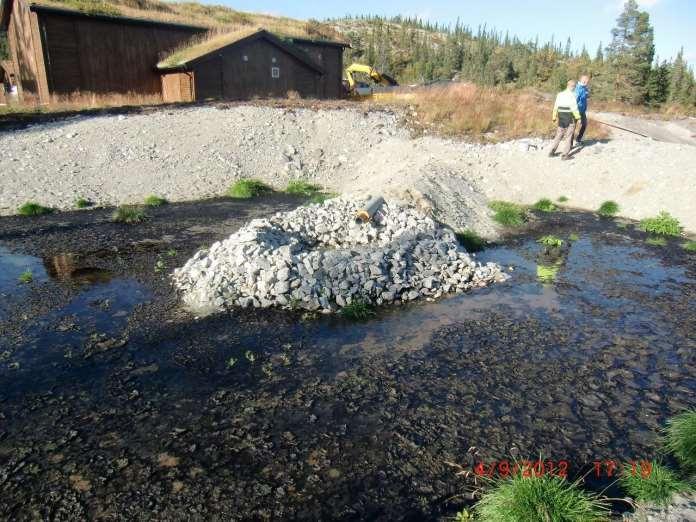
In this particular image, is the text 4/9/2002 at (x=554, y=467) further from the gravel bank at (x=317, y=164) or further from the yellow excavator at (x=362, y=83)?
the yellow excavator at (x=362, y=83)

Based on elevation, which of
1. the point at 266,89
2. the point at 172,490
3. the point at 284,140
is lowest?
the point at 172,490

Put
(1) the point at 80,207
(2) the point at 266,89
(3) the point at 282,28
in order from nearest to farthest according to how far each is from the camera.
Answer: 1. (1) the point at 80,207
2. (2) the point at 266,89
3. (3) the point at 282,28

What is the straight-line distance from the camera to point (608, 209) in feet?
52.4

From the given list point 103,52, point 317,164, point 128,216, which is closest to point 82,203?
point 128,216

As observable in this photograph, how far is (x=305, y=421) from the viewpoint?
5711 mm

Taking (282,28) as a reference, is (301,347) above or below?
below

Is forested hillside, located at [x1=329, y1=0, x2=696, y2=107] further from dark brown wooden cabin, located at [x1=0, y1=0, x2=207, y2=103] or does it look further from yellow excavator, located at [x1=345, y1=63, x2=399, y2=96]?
dark brown wooden cabin, located at [x1=0, y1=0, x2=207, y2=103]

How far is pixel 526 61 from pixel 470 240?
2959 inches

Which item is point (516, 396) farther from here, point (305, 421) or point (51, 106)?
point (51, 106)

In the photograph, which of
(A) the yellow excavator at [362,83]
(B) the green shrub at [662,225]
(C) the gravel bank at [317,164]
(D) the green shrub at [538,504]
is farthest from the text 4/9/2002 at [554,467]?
(A) the yellow excavator at [362,83]

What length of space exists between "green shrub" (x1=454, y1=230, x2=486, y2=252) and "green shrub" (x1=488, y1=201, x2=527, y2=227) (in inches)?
74.3

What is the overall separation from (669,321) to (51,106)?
2903 cm

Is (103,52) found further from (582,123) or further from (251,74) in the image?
(582,123)

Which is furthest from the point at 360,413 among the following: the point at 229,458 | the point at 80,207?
the point at 80,207
